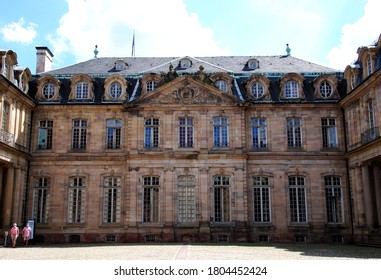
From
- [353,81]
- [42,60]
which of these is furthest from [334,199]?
[42,60]

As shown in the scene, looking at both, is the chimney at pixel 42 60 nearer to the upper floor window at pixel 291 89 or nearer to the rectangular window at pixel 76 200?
the rectangular window at pixel 76 200

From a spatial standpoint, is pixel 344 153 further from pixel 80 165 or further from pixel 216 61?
pixel 80 165

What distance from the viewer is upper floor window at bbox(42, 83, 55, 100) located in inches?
1093

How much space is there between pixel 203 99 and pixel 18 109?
10.6m

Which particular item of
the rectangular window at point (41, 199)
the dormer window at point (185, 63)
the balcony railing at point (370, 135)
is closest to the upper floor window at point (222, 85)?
the dormer window at point (185, 63)

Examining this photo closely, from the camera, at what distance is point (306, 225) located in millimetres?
25875

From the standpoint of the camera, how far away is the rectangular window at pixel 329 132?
1066 inches

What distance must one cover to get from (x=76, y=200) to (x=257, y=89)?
12.7m

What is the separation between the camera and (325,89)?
90.5ft

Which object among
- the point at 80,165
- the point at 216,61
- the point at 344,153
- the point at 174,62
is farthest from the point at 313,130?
the point at 80,165

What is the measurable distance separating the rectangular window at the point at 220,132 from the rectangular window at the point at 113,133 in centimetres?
572

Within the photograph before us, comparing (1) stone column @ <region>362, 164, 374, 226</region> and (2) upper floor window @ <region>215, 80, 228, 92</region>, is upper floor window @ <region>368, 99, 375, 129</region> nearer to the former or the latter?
(1) stone column @ <region>362, 164, 374, 226</region>

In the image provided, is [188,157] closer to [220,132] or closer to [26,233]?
[220,132]
